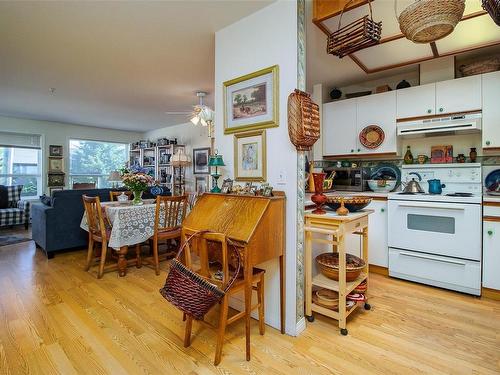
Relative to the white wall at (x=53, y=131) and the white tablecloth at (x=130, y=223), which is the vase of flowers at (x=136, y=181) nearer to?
the white tablecloth at (x=130, y=223)

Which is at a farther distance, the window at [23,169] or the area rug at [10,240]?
the window at [23,169]

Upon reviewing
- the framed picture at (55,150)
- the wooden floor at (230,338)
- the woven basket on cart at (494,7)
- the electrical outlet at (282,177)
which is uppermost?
the framed picture at (55,150)

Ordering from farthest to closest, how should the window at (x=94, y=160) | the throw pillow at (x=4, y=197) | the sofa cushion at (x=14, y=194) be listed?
the window at (x=94, y=160) → the sofa cushion at (x=14, y=194) → the throw pillow at (x=4, y=197)

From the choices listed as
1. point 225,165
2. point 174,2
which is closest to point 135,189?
point 225,165

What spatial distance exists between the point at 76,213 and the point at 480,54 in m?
5.21

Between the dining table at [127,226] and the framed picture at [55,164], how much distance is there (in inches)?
174

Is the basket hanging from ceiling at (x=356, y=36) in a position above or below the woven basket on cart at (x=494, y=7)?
above

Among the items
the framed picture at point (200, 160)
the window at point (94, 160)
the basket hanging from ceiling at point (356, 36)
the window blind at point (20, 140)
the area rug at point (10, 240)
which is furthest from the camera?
the window at point (94, 160)

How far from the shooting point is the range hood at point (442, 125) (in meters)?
2.64

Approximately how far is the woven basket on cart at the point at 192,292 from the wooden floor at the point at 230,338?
0.39 m

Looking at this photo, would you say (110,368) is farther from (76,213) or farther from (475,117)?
(475,117)

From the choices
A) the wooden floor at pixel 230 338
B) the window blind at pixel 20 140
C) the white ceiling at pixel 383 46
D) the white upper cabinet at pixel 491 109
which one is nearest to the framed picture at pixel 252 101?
the white ceiling at pixel 383 46

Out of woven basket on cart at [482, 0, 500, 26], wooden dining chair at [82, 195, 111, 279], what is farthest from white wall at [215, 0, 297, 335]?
wooden dining chair at [82, 195, 111, 279]

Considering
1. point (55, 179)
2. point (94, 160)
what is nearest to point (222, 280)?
point (55, 179)
